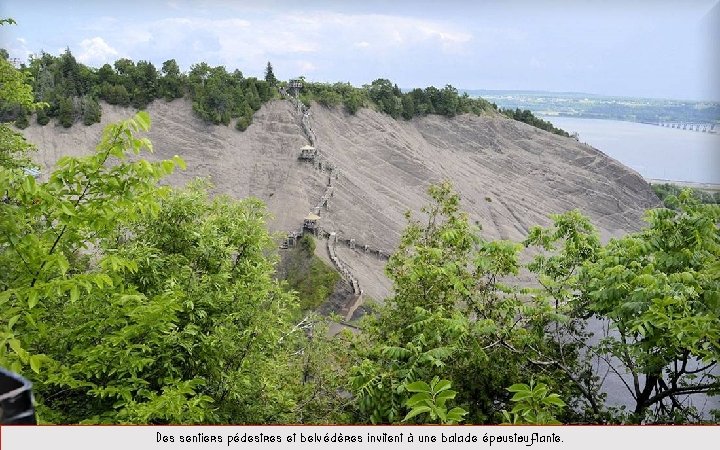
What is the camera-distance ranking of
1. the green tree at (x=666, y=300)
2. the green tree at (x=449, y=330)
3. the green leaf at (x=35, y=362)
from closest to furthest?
1. the green leaf at (x=35, y=362)
2. the green tree at (x=666, y=300)
3. the green tree at (x=449, y=330)

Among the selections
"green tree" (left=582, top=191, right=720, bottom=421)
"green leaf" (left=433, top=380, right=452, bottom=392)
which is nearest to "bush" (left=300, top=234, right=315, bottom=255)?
"green tree" (left=582, top=191, right=720, bottom=421)

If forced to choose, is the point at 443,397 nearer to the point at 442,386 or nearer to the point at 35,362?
the point at 442,386

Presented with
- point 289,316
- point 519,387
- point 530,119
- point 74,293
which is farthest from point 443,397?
point 530,119

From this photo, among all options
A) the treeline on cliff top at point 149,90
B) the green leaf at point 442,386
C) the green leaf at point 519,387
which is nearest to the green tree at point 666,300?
the green leaf at point 519,387

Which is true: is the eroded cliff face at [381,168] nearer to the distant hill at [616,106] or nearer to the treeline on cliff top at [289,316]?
the distant hill at [616,106]

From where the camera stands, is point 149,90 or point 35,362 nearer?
point 35,362

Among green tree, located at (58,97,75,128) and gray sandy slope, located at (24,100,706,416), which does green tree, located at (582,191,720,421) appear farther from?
green tree, located at (58,97,75,128)

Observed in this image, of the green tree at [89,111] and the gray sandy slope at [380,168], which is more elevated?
the green tree at [89,111]
